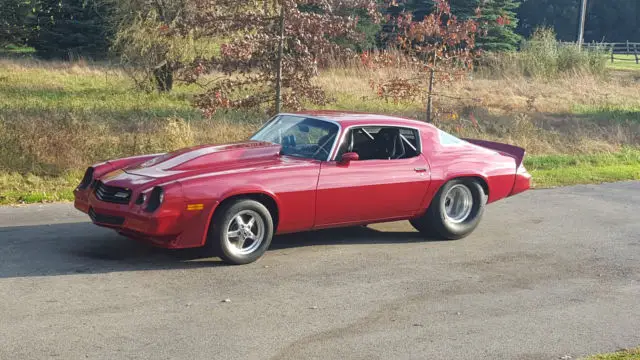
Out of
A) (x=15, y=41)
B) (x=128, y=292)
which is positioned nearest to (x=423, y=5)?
(x=15, y=41)

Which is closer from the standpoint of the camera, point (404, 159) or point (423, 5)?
point (404, 159)

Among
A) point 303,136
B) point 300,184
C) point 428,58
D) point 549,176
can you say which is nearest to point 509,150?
point 303,136

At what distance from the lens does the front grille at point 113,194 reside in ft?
26.6

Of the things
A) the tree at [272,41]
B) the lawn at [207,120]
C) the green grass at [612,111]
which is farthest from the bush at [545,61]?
the tree at [272,41]

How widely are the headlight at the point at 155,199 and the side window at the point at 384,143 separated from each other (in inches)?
92.2

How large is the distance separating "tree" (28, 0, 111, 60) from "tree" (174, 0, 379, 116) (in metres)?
28.0

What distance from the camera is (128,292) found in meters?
7.25

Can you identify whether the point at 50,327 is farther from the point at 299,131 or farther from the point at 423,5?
the point at 423,5

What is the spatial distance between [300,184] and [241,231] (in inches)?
30.3

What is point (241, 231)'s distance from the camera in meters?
8.26

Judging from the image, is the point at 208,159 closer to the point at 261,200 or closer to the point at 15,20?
the point at 261,200

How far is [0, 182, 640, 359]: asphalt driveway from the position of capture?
6145mm

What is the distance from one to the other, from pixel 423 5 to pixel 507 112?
75.7 ft

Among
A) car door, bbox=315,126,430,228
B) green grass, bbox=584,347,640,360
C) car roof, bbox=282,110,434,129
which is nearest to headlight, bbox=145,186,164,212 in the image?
car door, bbox=315,126,430,228
